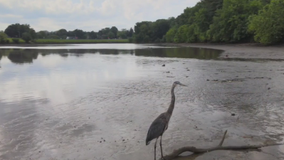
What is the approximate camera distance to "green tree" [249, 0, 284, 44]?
3738cm

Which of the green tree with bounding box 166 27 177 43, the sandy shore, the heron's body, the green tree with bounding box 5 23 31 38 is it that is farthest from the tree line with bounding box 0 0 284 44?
the green tree with bounding box 5 23 31 38

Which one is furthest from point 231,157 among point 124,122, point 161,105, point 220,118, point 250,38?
point 250,38

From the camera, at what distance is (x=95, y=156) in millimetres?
5816

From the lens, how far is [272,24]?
38469mm

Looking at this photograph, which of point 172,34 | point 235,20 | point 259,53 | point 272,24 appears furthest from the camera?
point 172,34

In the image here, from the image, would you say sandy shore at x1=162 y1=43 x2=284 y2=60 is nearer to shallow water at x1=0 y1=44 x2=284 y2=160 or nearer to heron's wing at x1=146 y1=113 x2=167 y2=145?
shallow water at x1=0 y1=44 x2=284 y2=160

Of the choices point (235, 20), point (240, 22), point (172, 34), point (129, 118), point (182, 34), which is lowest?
point (129, 118)

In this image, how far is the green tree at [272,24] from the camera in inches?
1471

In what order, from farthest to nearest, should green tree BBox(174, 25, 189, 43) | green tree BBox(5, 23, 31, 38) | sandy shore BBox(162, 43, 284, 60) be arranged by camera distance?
green tree BBox(5, 23, 31, 38)
green tree BBox(174, 25, 189, 43)
sandy shore BBox(162, 43, 284, 60)

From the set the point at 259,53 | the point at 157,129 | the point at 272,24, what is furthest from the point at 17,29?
the point at 157,129

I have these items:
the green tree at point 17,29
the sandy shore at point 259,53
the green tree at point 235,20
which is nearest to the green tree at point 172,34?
the green tree at point 235,20

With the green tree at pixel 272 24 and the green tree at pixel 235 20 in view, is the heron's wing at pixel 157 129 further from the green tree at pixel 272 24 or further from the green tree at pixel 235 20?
the green tree at pixel 235 20

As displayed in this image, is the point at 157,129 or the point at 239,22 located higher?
the point at 239,22

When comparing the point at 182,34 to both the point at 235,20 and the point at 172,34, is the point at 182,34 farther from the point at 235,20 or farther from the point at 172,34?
the point at 235,20
